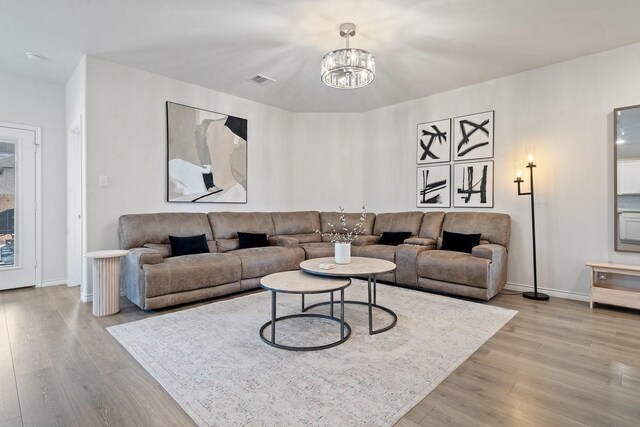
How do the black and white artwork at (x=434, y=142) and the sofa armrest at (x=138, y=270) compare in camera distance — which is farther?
the black and white artwork at (x=434, y=142)

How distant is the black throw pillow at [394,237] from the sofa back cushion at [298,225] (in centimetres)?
110

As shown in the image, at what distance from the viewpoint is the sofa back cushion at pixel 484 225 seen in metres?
4.04

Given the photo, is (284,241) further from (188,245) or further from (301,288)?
(301,288)

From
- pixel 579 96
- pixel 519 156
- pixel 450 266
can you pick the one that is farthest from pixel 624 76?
pixel 450 266

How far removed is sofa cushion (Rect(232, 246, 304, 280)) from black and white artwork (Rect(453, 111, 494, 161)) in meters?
2.78

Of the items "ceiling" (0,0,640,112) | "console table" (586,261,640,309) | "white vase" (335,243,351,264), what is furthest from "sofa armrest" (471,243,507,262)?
"ceiling" (0,0,640,112)

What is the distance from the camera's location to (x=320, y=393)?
180 centimetres

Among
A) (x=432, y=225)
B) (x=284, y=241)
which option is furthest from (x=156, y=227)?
(x=432, y=225)

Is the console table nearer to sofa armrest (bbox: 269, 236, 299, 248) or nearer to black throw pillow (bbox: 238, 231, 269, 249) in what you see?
sofa armrest (bbox: 269, 236, 299, 248)

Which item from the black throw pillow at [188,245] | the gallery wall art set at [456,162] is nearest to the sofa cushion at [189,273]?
the black throw pillow at [188,245]

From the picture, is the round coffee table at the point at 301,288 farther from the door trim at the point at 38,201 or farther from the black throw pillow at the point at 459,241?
the door trim at the point at 38,201

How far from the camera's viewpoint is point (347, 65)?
2861 mm

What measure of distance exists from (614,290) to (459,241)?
1537 mm

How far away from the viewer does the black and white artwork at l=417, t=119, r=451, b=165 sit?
484cm
